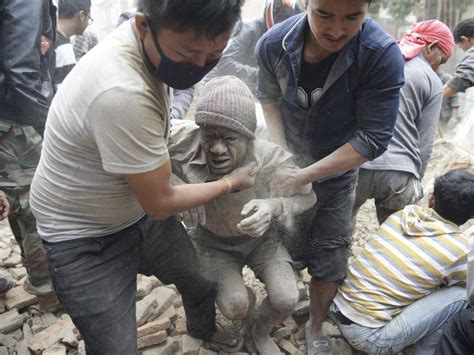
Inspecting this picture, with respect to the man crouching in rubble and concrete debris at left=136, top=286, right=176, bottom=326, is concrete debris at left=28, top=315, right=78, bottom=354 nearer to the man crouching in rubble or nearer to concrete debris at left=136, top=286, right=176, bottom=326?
concrete debris at left=136, top=286, right=176, bottom=326

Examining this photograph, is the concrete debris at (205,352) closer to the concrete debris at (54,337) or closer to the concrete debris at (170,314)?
the concrete debris at (170,314)

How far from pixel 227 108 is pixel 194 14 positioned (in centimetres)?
88

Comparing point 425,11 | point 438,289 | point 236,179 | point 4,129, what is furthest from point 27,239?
point 425,11

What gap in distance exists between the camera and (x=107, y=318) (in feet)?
6.23

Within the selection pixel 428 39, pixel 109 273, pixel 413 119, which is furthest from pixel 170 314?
pixel 428 39

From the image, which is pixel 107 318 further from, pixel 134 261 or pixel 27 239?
pixel 27 239

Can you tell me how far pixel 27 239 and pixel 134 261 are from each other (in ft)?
4.68

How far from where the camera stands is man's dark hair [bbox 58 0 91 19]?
3.79m

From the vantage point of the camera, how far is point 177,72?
1543 mm

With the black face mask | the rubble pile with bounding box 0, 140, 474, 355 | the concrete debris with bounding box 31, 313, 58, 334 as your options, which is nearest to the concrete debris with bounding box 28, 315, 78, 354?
the rubble pile with bounding box 0, 140, 474, 355

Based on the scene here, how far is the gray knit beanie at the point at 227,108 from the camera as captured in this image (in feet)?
7.14

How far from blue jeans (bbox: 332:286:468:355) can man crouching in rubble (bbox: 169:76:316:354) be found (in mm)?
623

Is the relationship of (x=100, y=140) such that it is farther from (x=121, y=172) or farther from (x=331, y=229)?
(x=331, y=229)

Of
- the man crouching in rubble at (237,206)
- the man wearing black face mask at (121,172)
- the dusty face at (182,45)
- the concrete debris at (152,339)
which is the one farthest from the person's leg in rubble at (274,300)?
the dusty face at (182,45)
